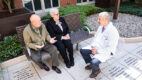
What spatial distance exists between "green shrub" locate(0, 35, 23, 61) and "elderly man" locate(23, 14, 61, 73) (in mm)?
803

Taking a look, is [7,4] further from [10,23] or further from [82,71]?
[82,71]

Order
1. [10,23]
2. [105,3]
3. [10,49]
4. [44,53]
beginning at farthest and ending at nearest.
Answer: [105,3]
[10,23]
[10,49]
[44,53]

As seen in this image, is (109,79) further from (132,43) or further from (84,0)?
(84,0)

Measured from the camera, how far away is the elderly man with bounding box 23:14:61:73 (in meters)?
2.41

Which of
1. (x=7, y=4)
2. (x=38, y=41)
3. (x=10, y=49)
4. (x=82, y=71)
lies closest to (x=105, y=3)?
(x=7, y=4)

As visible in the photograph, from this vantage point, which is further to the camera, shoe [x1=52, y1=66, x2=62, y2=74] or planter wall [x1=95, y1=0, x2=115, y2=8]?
planter wall [x1=95, y1=0, x2=115, y2=8]

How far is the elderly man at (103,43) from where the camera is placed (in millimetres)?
2080

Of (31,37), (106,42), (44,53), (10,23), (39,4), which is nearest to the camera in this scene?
(106,42)

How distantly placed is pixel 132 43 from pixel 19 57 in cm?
323

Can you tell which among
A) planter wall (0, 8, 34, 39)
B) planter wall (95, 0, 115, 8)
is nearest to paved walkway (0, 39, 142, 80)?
planter wall (0, 8, 34, 39)

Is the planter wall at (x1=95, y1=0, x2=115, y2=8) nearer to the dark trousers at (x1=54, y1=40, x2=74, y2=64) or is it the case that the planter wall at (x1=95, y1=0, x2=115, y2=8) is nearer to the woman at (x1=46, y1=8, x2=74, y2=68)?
the woman at (x1=46, y1=8, x2=74, y2=68)

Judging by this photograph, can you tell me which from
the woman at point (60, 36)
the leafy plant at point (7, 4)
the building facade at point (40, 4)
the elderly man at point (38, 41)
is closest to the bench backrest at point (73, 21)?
the woman at point (60, 36)

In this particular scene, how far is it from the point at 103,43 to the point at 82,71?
2.66 feet

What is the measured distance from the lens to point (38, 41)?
2.55 meters
